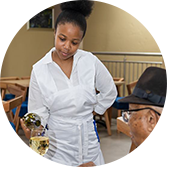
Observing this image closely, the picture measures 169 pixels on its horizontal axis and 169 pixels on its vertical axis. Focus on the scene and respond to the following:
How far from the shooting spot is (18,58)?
7.85 metres

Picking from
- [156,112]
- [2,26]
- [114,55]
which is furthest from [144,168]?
[2,26]

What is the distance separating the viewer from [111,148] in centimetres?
476

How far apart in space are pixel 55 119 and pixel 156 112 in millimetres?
1054

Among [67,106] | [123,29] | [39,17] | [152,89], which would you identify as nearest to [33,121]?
[67,106]

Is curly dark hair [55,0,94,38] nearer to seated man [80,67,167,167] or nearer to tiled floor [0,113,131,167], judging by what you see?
seated man [80,67,167,167]

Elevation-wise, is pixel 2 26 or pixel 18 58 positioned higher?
pixel 2 26

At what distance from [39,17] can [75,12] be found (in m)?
6.24


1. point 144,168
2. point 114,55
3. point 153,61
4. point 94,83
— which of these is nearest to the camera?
point 144,168

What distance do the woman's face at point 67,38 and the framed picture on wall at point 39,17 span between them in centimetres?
613

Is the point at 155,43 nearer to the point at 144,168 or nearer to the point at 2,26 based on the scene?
the point at 2,26

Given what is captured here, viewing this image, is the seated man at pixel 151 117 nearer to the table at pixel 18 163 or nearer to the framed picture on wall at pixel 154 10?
the table at pixel 18 163

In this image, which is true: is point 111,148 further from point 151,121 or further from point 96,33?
point 151,121

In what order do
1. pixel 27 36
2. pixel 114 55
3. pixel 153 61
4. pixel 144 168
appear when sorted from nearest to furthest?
pixel 144 168 → pixel 153 61 → pixel 114 55 → pixel 27 36

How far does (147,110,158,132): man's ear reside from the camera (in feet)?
3.49
